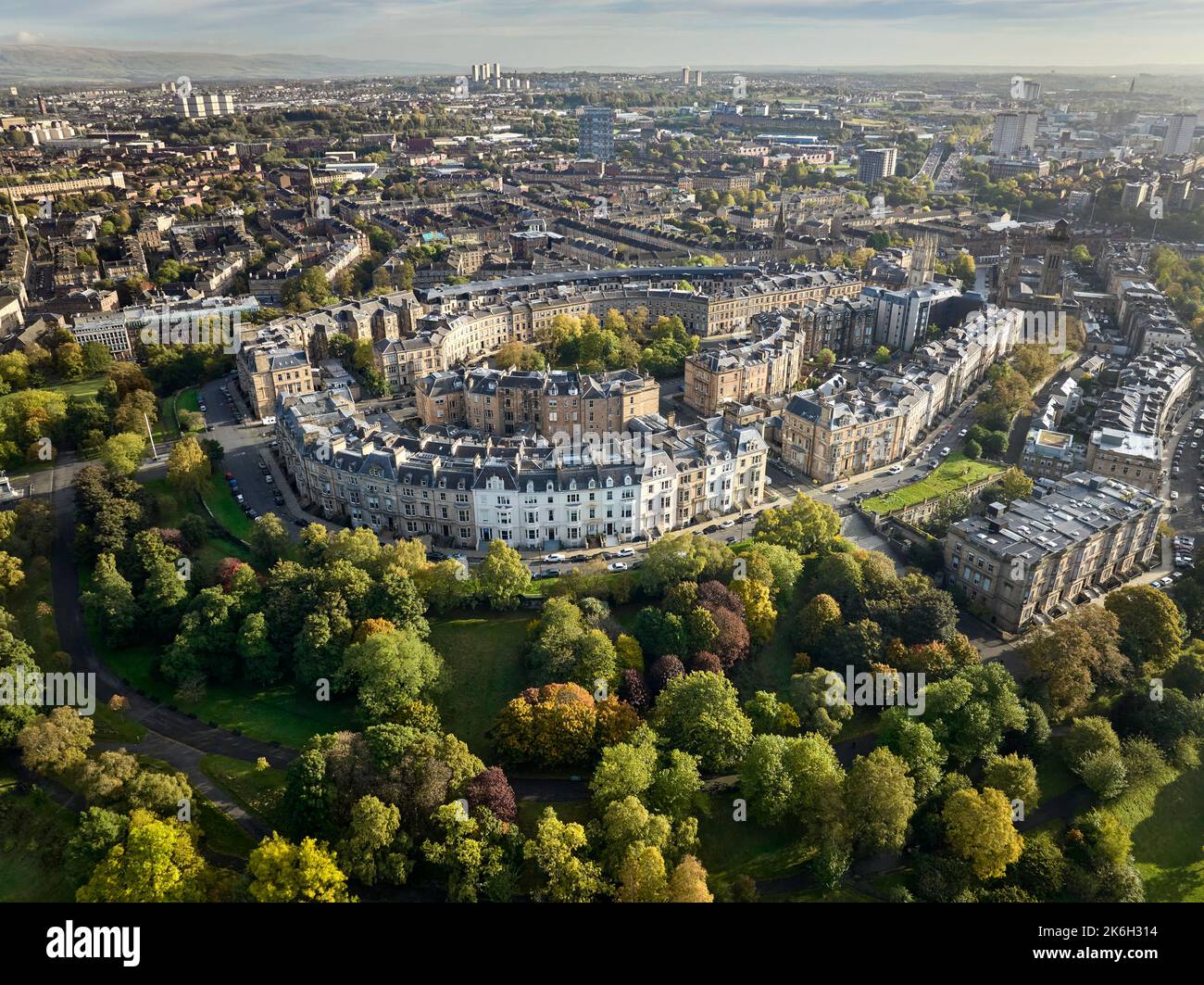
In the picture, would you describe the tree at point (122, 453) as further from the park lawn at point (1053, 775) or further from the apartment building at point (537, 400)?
the park lawn at point (1053, 775)

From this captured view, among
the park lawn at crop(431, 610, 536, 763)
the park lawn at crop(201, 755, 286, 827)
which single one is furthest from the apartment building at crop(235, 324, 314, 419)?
the park lawn at crop(201, 755, 286, 827)

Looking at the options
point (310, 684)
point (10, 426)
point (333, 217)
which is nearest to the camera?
point (310, 684)

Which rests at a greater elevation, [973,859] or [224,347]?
[224,347]

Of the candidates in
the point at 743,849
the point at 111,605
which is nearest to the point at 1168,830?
the point at 743,849

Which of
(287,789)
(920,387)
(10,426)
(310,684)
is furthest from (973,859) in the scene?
(10,426)

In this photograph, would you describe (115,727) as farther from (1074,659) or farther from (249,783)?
(1074,659)

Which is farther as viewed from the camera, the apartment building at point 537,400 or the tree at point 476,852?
the apartment building at point 537,400

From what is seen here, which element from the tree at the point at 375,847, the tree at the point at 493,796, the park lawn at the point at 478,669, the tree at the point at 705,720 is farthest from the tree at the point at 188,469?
the tree at the point at 705,720

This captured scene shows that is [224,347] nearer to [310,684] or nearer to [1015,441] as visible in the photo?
[310,684]
